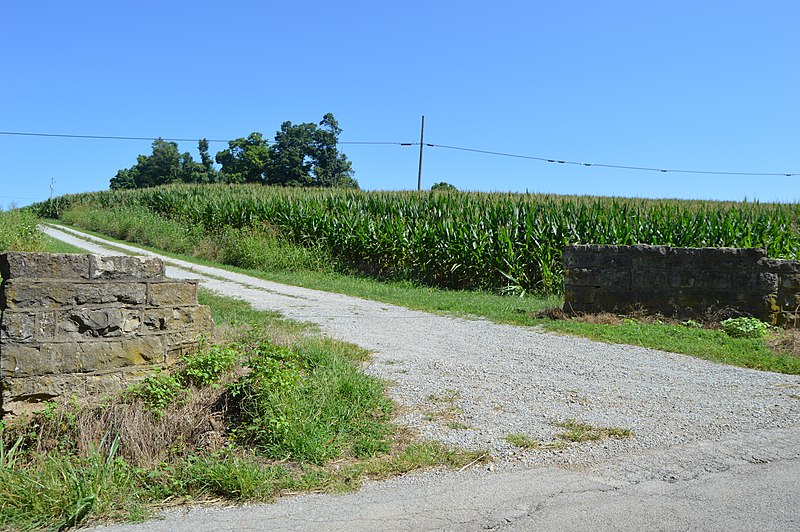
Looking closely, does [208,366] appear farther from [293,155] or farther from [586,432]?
[293,155]

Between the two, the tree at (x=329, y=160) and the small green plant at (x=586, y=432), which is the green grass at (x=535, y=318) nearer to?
the small green plant at (x=586, y=432)

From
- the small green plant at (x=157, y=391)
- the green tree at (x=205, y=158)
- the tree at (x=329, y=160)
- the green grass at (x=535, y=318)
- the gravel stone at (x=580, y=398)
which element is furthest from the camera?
the green tree at (x=205, y=158)

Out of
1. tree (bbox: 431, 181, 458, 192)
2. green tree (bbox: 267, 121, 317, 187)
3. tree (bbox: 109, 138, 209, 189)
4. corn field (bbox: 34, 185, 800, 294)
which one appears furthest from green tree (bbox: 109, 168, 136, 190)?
corn field (bbox: 34, 185, 800, 294)

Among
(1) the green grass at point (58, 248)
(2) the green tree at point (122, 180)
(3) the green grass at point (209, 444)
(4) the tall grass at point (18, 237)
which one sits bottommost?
(3) the green grass at point (209, 444)

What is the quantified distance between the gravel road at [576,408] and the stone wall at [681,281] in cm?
214

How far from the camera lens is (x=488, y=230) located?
715 inches

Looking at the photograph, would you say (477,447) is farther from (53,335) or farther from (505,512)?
(53,335)

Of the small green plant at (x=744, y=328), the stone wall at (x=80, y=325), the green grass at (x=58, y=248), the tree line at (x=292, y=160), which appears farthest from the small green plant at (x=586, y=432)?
the tree line at (x=292, y=160)

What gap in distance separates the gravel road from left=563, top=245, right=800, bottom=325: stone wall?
2143 millimetres

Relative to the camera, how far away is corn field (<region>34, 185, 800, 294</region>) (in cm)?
1639

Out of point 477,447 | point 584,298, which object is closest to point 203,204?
point 584,298

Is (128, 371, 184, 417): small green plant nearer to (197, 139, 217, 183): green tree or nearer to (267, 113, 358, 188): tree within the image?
(267, 113, 358, 188): tree

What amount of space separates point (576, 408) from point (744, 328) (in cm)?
542

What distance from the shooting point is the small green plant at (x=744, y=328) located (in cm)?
969
